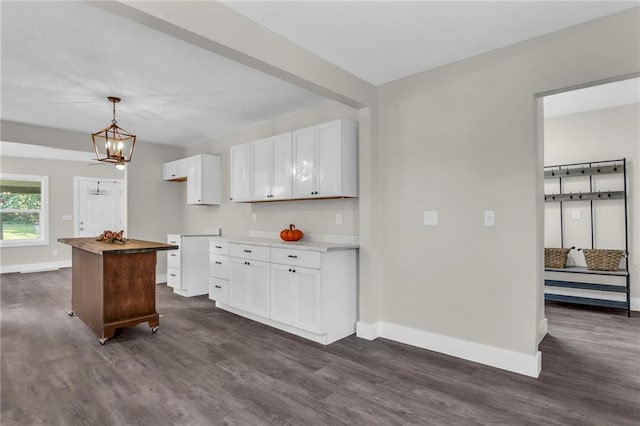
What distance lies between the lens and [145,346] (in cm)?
326

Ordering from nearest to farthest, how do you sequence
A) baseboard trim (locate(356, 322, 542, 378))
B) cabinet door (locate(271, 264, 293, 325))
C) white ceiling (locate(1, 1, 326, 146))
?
white ceiling (locate(1, 1, 326, 146)) < baseboard trim (locate(356, 322, 542, 378)) < cabinet door (locate(271, 264, 293, 325))

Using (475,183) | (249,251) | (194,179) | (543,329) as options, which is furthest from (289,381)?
(194,179)

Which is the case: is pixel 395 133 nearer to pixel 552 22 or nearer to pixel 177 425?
pixel 552 22

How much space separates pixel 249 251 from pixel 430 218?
1963 millimetres

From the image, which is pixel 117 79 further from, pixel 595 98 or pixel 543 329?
pixel 595 98

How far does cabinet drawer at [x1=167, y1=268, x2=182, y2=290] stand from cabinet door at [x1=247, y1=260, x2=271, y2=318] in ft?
6.14

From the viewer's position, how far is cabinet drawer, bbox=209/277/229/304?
431 cm

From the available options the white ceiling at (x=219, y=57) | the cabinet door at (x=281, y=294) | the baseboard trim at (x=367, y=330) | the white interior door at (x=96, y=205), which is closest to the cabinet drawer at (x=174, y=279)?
the cabinet door at (x=281, y=294)

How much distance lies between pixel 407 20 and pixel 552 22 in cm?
98

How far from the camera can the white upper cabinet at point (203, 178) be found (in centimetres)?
548

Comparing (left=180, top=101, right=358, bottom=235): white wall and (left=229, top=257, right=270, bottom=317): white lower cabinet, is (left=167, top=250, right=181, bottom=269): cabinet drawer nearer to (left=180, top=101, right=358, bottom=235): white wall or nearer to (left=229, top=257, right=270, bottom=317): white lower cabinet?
(left=180, top=101, right=358, bottom=235): white wall

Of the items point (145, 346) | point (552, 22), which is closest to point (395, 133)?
point (552, 22)

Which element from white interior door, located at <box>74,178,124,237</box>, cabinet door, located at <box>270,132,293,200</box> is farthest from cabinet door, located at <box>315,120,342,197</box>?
white interior door, located at <box>74,178,124,237</box>

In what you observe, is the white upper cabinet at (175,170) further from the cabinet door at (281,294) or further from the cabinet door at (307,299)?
the cabinet door at (307,299)
